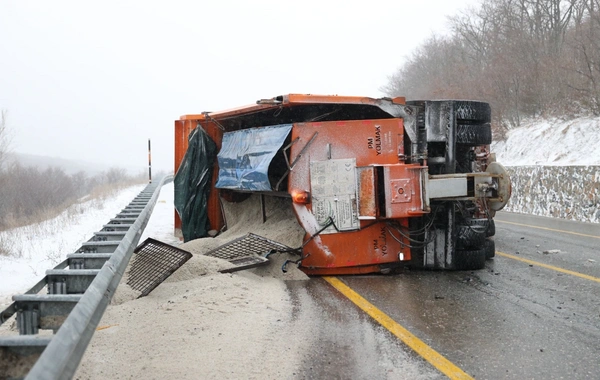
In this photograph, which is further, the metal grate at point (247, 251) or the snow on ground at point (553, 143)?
the snow on ground at point (553, 143)

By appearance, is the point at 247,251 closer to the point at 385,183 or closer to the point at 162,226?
the point at 385,183

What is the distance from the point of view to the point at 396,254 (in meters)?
7.20

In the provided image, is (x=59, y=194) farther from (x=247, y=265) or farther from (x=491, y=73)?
(x=247, y=265)

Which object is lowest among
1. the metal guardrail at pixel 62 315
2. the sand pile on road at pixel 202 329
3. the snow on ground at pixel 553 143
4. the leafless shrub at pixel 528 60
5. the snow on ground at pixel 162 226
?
the sand pile on road at pixel 202 329

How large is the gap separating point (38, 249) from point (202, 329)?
24.2 ft

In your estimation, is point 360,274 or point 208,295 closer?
point 208,295

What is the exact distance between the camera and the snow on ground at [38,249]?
25.3 ft

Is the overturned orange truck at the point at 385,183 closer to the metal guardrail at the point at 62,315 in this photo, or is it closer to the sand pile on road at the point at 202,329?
the sand pile on road at the point at 202,329

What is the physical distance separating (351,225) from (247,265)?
4.31 ft

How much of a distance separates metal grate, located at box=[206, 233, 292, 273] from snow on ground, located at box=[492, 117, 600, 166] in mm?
12250

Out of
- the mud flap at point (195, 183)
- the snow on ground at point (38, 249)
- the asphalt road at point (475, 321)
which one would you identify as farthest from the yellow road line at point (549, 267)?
the snow on ground at point (38, 249)

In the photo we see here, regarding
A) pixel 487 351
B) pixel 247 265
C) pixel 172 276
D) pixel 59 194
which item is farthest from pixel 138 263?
pixel 59 194

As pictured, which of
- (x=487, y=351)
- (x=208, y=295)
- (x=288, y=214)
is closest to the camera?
(x=487, y=351)

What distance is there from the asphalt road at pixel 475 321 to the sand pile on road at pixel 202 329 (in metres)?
0.31
